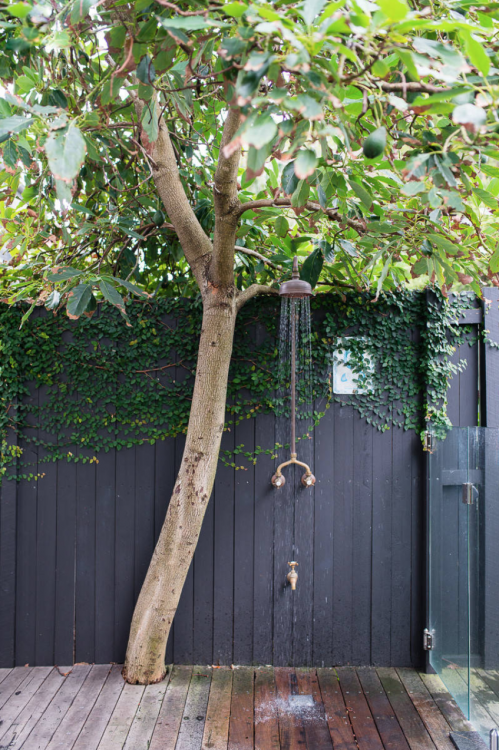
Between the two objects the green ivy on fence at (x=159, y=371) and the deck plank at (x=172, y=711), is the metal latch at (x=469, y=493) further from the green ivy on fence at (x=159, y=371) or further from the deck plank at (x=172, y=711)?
the deck plank at (x=172, y=711)

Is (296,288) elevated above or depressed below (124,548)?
above

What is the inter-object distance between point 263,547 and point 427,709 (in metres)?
0.95

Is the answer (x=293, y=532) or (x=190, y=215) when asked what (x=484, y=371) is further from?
(x=190, y=215)

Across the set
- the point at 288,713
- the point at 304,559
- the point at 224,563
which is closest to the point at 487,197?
the point at 304,559

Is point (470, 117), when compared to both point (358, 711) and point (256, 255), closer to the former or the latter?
point (256, 255)

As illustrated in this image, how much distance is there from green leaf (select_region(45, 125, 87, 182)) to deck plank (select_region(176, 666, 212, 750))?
1.99m

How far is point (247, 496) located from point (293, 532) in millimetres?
287

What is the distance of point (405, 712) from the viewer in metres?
2.16

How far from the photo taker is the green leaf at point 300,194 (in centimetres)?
163

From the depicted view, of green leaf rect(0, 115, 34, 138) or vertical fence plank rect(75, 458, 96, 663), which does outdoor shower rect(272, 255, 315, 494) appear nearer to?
vertical fence plank rect(75, 458, 96, 663)

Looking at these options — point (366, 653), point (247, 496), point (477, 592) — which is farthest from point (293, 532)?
point (477, 592)

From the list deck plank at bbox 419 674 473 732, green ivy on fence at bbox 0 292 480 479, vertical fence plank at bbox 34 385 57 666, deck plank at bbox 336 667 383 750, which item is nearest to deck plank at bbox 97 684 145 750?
vertical fence plank at bbox 34 385 57 666

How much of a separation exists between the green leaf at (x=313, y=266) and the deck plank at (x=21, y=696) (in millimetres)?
2161

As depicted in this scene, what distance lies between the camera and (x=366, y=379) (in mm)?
2596
